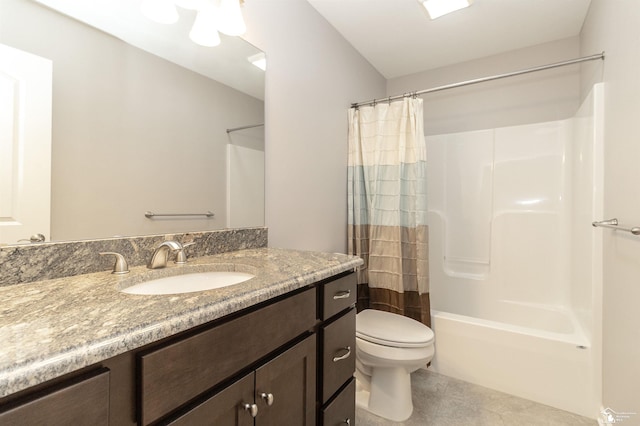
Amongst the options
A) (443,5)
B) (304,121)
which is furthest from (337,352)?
(443,5)

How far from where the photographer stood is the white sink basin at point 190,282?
0.90 m

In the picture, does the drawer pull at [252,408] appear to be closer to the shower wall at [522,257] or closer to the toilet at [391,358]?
the toilet at [391,358]

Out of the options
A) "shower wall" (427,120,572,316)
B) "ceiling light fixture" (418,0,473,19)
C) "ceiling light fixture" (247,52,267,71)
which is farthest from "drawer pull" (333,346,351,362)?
"ceiling light fixture" (418,0,473,19)

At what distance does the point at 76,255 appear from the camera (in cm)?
86

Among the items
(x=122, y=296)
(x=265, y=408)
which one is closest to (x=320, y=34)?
(x=122, y=296)

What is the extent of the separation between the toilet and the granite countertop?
31.4 inches

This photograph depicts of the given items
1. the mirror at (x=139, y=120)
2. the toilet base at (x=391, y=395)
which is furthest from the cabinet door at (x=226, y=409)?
the toilet base at (x=391, y=395)

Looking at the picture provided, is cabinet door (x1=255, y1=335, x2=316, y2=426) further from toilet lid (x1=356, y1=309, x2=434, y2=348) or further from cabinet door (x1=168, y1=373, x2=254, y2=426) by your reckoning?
toilet lid (x1=356, y1=309, x2=434, y2=348)

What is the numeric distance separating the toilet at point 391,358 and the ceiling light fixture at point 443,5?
1.84 meters

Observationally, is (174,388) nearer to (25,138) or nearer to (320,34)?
(25,138)

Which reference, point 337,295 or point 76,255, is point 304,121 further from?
point 76,255

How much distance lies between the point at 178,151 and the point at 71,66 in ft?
1.27

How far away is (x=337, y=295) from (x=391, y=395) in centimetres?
93

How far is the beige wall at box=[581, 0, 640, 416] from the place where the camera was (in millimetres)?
1142
